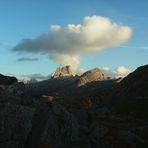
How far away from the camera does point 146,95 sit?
185 meters

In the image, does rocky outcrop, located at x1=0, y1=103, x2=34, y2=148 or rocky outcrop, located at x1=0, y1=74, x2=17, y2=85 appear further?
rocky outcrop, located at x1=0, y1=74, x2=17, y2=85

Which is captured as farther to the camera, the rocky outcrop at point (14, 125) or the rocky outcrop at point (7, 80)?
the rocky outcrop at point (7, 80)

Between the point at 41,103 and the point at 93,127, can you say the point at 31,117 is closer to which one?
the point at 41,103

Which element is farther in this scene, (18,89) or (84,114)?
(84,114)

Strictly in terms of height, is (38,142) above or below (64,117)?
below

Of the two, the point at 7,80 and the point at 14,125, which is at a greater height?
the point at 7,80

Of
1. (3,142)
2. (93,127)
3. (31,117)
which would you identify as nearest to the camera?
(3,142)

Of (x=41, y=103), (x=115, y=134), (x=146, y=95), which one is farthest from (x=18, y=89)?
(x=146, y=95)

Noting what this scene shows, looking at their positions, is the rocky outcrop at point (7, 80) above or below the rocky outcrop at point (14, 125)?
above

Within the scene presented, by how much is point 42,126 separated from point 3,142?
541 cm

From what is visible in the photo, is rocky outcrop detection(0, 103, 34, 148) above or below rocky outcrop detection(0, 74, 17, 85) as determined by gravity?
below

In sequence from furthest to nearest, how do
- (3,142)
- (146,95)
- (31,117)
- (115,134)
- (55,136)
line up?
(146,95), (115,134), (55,136), (31,117), (3,142)

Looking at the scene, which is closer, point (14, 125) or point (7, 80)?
point (14, 125)

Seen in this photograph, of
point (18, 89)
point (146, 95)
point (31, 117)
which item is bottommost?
point (31, 117)
